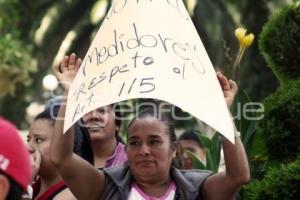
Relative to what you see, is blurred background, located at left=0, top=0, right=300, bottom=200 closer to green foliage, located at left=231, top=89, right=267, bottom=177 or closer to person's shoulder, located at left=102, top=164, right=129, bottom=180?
green foliage, located at left=231, top=89, right=267, bottom=177

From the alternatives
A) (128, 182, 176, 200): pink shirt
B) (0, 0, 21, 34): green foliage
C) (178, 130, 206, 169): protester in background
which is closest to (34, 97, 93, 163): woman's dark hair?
(128, 182, 176, 200): pink shirt

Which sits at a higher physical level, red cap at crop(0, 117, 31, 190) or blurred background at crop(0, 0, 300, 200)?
red cap at crop(0, 117, 31, 190)

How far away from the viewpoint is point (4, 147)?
271 cm

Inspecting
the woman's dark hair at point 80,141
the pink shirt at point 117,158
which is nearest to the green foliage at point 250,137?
the pink shirt at point 117,158

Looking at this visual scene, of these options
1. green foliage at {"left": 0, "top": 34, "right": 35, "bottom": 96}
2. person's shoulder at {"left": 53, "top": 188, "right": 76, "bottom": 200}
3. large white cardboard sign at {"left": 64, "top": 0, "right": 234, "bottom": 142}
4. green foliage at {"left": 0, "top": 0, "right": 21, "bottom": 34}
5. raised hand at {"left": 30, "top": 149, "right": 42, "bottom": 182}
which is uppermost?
large white cardboard sign at {"left": 64, "top": 0, "right": 234, "bottom": 142}

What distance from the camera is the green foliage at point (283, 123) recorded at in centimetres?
502

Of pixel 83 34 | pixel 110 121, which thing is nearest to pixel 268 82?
pixel 83 34

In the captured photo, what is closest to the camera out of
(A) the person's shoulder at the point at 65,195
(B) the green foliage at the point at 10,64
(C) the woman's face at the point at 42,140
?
(A) the person's shoulder at the point at 65,195

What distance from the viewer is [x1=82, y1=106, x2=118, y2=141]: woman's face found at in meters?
5.39

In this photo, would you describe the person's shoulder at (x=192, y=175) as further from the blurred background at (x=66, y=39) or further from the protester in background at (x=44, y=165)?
the blurred background at (x=66, y=39)

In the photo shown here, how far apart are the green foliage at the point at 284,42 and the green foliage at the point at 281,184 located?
63 cm

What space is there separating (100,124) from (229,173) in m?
1.45

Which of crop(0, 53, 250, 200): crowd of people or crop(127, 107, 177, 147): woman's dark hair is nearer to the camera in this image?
crop(0, 53, 250, 200): crowd of people

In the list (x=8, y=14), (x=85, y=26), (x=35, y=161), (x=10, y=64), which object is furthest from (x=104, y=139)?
(x=8, y=14)
